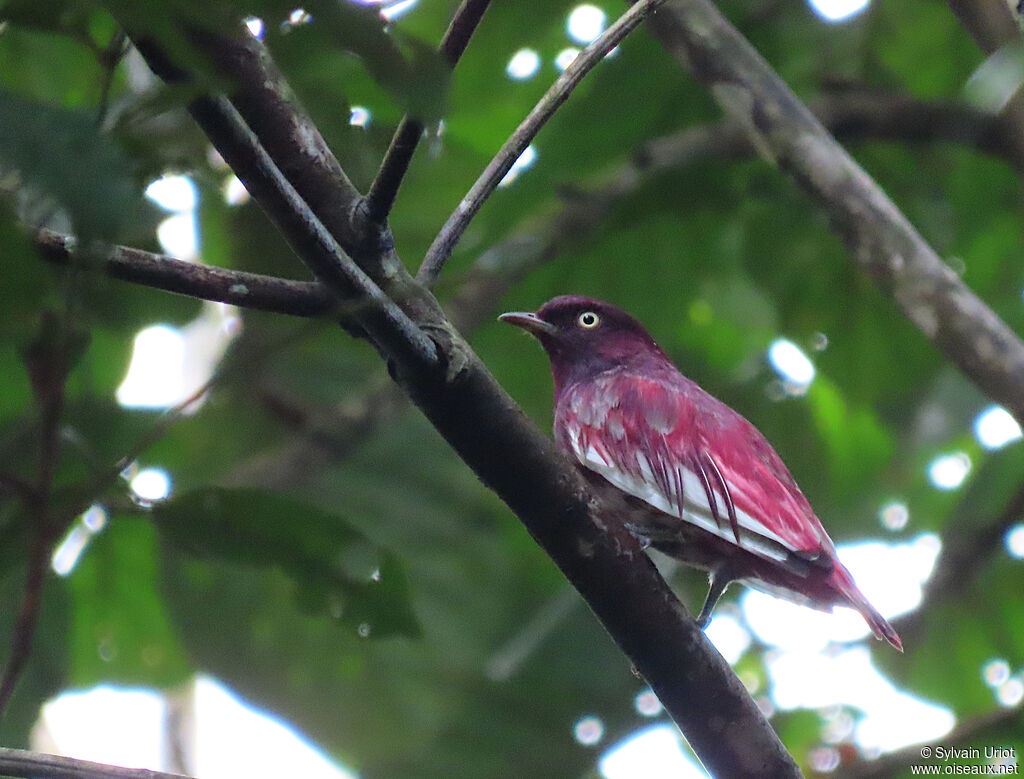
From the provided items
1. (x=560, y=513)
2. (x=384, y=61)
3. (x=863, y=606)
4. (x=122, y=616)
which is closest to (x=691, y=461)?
(x=863, y=606)

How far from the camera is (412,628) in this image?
132 inches

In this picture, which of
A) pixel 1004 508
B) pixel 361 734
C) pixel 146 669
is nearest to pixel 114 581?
pixel 146 669

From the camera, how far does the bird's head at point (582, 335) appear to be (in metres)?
4.78

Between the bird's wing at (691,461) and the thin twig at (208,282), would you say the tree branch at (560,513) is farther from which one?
the bird's wing at (691,461)

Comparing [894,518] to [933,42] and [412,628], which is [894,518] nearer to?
[933,42]

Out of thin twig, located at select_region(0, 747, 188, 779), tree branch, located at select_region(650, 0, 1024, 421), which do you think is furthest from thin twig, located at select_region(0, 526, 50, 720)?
tree branch, located at select_region(650, 0, 1024, 421)

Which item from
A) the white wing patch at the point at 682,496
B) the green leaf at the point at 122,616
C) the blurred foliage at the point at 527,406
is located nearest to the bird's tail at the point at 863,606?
the white wing patch at the point at 682,496

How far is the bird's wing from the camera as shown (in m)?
3.58

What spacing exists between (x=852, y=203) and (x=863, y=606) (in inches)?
48.9

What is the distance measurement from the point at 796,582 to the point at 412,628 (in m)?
1.20

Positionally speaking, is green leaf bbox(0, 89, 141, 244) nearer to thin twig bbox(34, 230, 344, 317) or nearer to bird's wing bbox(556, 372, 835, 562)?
thin twig bbox(34, 230, 344, 317)

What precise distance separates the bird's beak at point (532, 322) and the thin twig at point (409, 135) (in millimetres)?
2288

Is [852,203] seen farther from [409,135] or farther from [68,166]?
[68,166]

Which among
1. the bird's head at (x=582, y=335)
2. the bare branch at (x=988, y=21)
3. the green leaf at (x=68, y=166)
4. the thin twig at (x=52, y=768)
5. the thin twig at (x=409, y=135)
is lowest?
the thin twig at (x=52, y=768)
